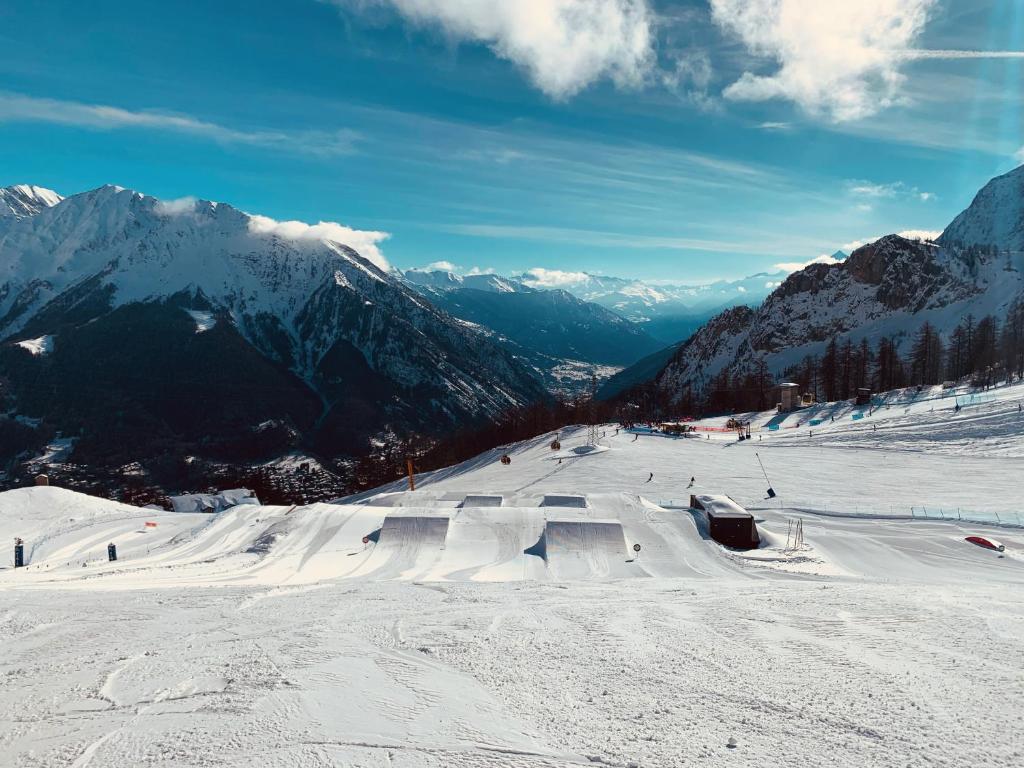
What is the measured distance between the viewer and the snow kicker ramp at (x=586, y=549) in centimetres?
2312

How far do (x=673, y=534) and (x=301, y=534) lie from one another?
18584 mm

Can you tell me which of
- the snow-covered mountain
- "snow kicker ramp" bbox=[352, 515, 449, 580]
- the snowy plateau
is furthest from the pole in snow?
the snow-covered mountain

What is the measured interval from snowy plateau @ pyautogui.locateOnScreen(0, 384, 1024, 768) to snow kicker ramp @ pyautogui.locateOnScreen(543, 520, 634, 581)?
133 mm

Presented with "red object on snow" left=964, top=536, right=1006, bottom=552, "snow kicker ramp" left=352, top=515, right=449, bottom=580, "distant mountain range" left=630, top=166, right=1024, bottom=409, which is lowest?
"red object on snow" left=964, top=536, right=1006, bottom=552

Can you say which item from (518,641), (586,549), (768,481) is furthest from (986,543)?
(518,641)

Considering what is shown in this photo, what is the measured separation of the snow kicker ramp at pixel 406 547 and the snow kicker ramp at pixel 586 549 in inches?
211

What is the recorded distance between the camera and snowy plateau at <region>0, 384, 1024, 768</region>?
7.63 m

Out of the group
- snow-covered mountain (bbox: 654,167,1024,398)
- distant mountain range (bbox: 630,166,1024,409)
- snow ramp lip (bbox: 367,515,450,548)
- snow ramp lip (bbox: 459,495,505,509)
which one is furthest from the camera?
snow-covered mountain (bbox: 654,167,1024,398)

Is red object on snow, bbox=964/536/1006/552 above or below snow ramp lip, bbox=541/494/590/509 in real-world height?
below

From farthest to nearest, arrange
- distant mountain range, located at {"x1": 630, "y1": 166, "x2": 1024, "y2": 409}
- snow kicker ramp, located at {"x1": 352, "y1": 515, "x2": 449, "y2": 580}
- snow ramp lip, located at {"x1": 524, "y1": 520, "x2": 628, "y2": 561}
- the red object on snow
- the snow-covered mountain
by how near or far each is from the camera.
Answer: the snow-covered mountain
distant mountain range, located at {"x1": 630, "y1": 166, "x2": 1024, "y2": 409}
snow ramp lip, located at {"x1": 524, "y1": 520, "x2": 628, "y2": 561}
the red object on snow
snow kicker ramp, located at {"x1": 352, "y1": 515, "x2": 449, "y2": 580}

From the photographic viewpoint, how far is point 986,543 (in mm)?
24984

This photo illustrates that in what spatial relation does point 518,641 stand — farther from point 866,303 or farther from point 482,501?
point 866,303

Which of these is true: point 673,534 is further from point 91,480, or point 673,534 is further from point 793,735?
point 91,480

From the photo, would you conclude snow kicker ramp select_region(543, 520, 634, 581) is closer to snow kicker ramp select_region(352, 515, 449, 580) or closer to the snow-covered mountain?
snow kicker ramp select_region(352, 515, 449, 580)
